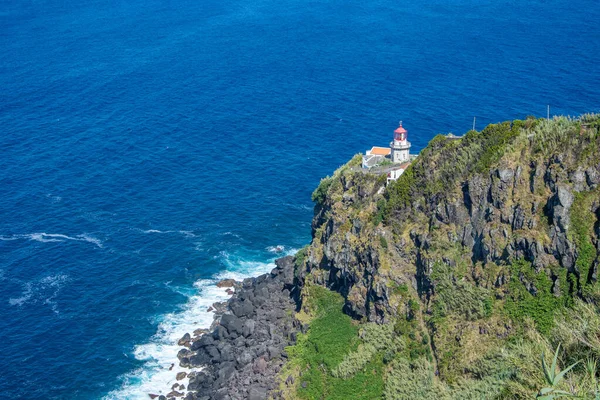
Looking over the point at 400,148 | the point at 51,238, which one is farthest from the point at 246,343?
the point at 51,238

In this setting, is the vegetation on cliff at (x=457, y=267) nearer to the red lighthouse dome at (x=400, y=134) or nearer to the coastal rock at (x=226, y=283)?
the red lighthouse dome at (x=400, y=134)

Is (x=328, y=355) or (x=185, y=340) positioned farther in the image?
(x=185, y=340)

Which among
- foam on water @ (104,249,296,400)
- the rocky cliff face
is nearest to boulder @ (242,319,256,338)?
foam on water @ (104,249,296,400)

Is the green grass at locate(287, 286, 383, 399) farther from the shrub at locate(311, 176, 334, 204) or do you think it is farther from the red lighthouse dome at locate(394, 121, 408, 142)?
the red lighthouse dome at locate(394, 121, 408, 142)

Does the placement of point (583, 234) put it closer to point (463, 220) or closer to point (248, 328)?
point (463, 220)

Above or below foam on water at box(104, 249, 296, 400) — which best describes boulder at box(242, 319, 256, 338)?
above

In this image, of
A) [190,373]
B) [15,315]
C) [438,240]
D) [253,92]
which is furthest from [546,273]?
[253,92]
